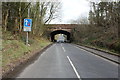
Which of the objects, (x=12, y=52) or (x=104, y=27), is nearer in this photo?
(x=12, y=52)

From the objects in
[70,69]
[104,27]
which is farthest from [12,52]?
[104,27]

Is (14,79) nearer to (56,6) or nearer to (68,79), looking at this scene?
(68,79)

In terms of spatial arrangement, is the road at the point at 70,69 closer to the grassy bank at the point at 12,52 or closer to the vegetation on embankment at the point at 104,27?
the grassy bank at the point at 12,52

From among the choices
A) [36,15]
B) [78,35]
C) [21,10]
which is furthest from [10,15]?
[78,35]

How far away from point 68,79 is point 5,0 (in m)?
13.9

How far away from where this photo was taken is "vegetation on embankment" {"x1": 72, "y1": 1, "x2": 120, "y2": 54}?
19.5 m

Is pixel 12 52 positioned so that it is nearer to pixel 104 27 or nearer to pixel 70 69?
pixel 70 69

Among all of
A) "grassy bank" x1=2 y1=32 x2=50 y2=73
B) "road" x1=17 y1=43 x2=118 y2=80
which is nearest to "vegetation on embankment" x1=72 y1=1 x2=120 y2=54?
"road" x1=17 y1=43 x2=118 y2=80

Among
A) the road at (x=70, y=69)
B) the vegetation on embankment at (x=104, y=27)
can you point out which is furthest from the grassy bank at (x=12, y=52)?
the vegetation on embankment at (x=104, y=27)

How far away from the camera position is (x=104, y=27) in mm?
29000

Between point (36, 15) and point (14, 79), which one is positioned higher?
point (36, 15)

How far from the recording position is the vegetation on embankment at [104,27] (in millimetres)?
19492

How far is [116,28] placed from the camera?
1950 cm

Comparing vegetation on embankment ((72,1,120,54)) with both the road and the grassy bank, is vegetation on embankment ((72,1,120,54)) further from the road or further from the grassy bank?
the grassy bank
